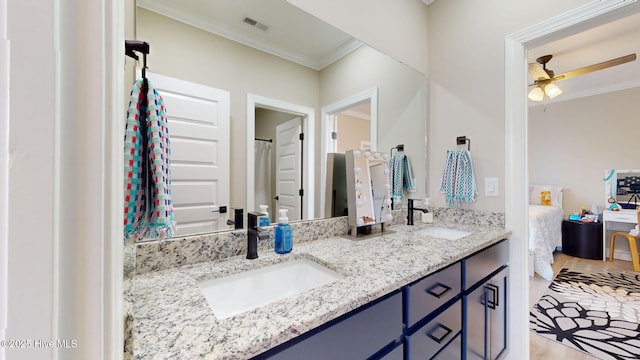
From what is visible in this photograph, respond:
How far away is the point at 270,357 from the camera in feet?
1.73

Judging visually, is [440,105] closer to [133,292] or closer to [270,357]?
[270,357]

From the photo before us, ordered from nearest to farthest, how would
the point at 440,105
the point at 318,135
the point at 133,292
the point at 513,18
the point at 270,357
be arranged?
the point at 270,357 → the point at 133,292 → the point at 318,135 → the point at 513,18 → the point at 440,105

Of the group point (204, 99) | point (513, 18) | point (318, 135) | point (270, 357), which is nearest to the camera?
point (270, 357)

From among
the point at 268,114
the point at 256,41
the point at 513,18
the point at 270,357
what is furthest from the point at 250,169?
the point at 513,18

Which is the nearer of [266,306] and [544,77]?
[266,306]

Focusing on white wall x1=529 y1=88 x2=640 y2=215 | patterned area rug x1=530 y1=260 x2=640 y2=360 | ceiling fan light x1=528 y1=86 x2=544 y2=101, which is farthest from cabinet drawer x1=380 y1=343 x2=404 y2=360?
white wall x1=529 y1=88 x2=640 y2=215

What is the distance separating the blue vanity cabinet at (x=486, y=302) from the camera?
3.76 ft

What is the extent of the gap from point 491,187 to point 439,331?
1077 mm

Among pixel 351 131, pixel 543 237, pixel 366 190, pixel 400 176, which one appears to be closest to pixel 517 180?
pixel 400 176

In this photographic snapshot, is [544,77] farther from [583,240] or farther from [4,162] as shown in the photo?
[4,162]

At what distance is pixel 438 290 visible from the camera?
96 centimetres

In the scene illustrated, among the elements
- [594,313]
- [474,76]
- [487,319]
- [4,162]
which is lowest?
[594,313]

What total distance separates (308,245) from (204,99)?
77cm

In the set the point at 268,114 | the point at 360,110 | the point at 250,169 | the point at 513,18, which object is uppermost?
the point at 513,18
